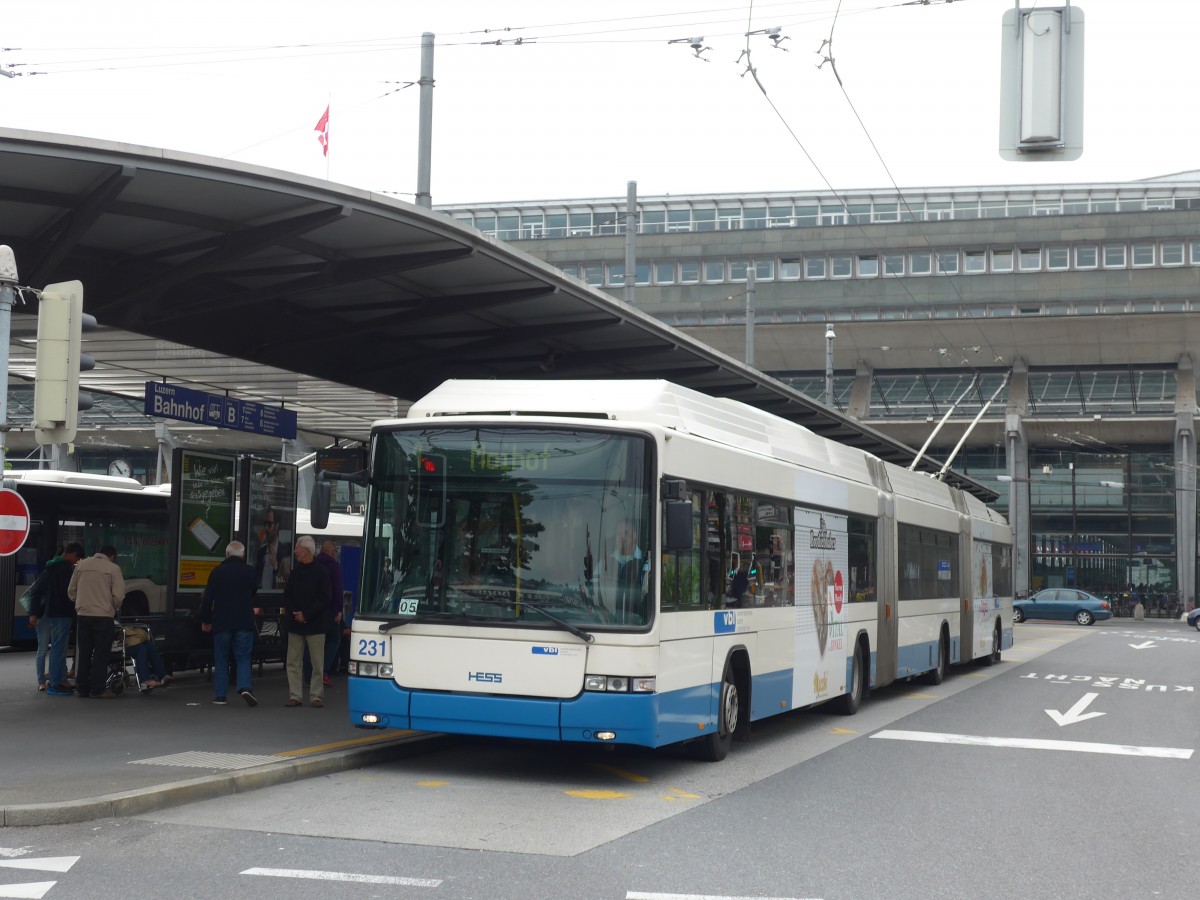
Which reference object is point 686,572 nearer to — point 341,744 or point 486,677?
point 486,677

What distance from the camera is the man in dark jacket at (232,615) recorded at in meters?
14.2

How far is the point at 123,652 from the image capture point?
15586 mm

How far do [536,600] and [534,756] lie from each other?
2311mm

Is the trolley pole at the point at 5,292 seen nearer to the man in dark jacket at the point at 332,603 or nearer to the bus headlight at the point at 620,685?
the bus headlight at the point at 620,685

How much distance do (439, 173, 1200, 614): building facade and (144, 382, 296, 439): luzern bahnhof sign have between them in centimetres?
4095

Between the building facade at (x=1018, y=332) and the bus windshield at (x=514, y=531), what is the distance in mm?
46614

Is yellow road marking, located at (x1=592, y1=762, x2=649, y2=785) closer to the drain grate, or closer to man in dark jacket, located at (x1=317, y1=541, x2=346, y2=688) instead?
the drain grate

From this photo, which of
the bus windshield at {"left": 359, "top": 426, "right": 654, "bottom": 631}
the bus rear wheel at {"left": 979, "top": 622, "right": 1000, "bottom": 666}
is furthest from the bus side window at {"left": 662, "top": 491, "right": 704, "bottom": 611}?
the bus rear wheel at {"left": 979, "top": 622, "right": 1000, "bottom": 666}

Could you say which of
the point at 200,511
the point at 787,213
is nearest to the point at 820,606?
the point at 200,511

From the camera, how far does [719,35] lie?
56.6 ft

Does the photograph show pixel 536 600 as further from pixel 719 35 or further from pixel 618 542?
pixel 719 35

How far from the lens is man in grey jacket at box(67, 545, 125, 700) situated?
15000 mm

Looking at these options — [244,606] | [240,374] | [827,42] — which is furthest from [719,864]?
[240,374]

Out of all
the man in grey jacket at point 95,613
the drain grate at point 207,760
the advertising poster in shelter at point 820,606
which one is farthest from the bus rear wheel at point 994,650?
the drain grate at point 207,760
